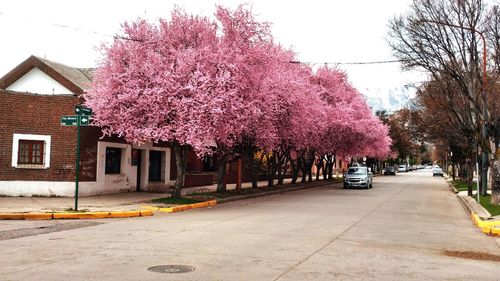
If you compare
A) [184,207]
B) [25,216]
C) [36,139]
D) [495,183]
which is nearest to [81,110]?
[25,216]

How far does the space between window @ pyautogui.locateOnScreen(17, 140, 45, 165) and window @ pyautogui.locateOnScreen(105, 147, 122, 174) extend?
322cm

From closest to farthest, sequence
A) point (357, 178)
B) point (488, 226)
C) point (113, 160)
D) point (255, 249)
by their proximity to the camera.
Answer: point (255, 249), point (488, 226), point (113, 160), point (357, 178)

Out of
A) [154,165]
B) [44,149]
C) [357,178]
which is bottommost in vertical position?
[357,178]

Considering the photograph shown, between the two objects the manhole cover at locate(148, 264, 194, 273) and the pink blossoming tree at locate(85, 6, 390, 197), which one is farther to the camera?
the pink blossoming tree at locate(85, 6, 390, 197)

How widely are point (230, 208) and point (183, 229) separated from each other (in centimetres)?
773

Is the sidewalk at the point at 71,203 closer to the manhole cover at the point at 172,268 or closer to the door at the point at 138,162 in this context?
the door at the point at 138,162

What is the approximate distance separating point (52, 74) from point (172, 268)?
20.8 metres

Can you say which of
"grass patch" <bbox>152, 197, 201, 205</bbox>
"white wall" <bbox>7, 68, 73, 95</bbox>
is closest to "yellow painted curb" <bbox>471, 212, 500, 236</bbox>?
"grass patch" <bbox>152, 197, 201, 205</bbox>

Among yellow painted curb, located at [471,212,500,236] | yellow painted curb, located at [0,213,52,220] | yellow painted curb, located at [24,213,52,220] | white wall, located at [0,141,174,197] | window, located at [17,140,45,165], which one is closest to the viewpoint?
yellow painted curb, located at [471,212,500,236]

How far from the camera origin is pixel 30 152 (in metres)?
23.0

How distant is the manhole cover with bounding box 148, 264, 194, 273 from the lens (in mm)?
8258

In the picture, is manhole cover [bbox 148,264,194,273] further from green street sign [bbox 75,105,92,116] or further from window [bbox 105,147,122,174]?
window [bbox 105,147,122,174]

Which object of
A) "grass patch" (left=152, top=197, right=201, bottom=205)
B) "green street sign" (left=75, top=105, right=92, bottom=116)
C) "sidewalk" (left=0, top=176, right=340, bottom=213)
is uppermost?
"green street sign" (left=75, top=105, right=92, bottom=116)

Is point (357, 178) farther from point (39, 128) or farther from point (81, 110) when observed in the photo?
point (81, 110)
